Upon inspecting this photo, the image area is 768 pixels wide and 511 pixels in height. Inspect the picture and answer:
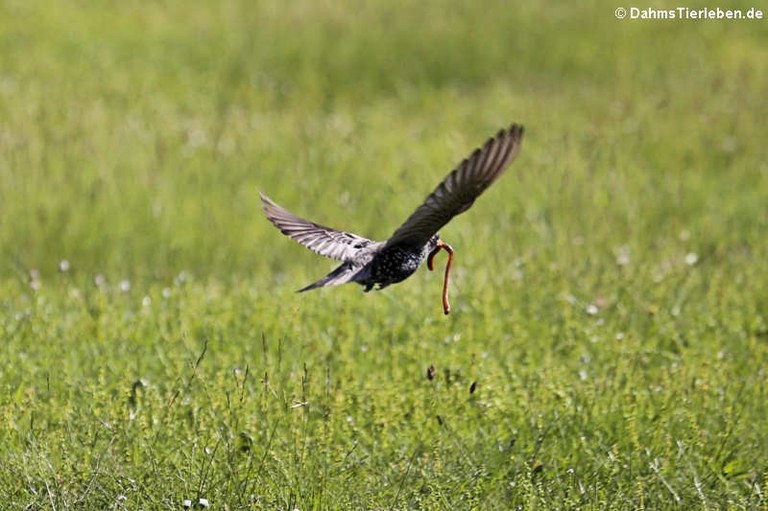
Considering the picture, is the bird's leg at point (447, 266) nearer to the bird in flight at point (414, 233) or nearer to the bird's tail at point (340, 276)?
the bird in flight at point (414, 233)

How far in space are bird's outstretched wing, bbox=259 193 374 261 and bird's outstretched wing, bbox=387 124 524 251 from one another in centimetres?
66

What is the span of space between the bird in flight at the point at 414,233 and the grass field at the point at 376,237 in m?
0.46

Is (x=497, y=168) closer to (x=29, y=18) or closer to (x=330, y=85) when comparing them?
(x=330, y=85)

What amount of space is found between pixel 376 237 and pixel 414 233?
408 centimetres

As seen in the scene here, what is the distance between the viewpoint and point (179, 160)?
8922 millimetres

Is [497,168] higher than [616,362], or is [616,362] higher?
[497,168]

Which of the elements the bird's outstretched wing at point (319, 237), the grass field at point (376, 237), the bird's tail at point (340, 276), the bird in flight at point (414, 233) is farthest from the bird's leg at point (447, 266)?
the grass field at point (376, 237)

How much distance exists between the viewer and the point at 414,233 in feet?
12.9

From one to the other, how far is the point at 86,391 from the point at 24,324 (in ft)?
3.37

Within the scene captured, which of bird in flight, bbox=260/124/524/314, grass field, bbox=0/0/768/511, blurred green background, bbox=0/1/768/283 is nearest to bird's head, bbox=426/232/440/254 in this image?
bird in flight, bbox=260/124/524/314

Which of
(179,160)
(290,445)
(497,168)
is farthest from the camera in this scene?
(179,160)

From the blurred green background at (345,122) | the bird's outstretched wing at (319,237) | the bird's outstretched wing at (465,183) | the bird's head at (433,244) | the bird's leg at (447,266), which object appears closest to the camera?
the bird's outstretched wing at (465,183)

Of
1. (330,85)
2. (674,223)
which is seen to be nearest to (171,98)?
(330,85)

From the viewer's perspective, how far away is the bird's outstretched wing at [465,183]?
3459 mm
